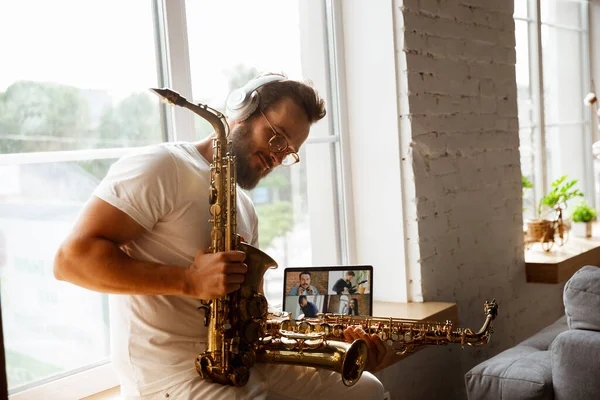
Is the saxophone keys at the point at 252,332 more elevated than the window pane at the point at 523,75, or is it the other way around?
the window pane at the point at 523,75

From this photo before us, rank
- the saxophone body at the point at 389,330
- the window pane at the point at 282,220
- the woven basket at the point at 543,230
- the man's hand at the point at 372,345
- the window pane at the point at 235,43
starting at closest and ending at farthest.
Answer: the saxophone body at the point at 389,330, the man's hand at the point at 372,345, the window pane at the point at 235,43, the window pane at the point at 282,220, the woven basket at the point at 543,230

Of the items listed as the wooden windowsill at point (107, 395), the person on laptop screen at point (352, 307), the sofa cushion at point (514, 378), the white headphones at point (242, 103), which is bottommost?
the sofa cushion at point (514, 378)

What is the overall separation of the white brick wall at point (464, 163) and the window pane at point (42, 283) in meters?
1.59

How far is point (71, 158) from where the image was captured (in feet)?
7.88

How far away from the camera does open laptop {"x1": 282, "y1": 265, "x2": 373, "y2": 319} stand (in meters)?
2.68

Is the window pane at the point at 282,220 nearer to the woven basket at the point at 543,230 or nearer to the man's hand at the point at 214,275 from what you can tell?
the man's hand at the point at 214,275

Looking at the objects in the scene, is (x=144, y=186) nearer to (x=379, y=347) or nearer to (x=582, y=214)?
(x=379, y=347)

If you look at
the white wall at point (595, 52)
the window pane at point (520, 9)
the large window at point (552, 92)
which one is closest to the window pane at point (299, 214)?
the large window at point (552, 92)

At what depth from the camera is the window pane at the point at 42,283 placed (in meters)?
2.24

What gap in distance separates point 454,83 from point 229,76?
1.25 metres

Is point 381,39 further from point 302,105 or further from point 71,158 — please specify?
point 71,158

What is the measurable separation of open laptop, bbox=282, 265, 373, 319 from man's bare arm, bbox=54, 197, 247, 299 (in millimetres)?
820

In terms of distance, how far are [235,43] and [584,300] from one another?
172cm

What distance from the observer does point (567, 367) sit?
2451 mm
